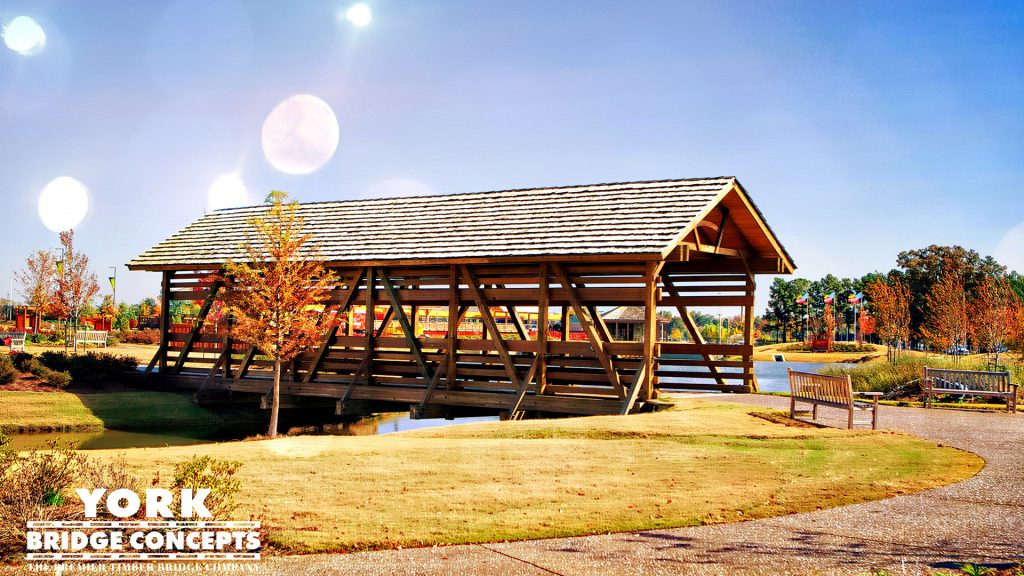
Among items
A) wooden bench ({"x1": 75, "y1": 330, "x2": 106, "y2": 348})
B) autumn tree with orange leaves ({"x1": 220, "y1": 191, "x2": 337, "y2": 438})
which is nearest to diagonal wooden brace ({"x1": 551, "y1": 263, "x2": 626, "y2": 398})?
autumn tree with orange leaves ({"x1": 220, "y1": 191, "x2": 337, "y2": 438})

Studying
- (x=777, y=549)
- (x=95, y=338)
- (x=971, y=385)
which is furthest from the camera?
(x=95, y=338)

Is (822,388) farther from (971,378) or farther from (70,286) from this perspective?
(70,286)

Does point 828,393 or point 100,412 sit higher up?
point 828,393

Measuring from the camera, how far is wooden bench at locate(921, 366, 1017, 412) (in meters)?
17.9

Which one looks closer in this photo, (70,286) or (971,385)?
(971,385)

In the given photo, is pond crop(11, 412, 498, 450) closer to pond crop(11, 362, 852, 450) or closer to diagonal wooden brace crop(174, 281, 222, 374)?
pond crop(11, 362, 852, 450)

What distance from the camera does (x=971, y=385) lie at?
1962 cm

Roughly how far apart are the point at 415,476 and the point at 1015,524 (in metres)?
6.22

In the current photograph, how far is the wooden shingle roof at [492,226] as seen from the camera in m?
17.7

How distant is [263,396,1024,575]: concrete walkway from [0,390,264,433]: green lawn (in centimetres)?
1662

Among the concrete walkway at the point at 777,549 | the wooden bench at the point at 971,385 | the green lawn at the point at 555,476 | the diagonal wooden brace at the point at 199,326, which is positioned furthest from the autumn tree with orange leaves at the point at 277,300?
the wooden bench at the point at 971,385

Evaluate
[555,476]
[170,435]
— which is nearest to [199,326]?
[170,435]
